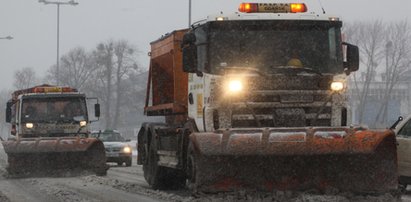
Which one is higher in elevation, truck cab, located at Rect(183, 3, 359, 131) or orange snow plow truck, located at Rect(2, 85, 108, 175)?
truck cab, located at Rect(183, 3, 359, 131)

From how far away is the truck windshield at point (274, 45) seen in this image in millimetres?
11531

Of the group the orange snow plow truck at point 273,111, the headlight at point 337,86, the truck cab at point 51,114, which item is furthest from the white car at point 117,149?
the headlight at point 337,86

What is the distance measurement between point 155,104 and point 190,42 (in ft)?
15.9

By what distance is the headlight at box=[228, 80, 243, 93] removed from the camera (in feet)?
36.5

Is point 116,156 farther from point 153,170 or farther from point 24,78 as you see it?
point 24,78

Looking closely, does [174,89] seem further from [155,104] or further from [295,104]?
[295,104]

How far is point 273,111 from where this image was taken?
36.7 feet

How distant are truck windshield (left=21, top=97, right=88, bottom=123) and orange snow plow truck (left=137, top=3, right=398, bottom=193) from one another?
28.7 ft

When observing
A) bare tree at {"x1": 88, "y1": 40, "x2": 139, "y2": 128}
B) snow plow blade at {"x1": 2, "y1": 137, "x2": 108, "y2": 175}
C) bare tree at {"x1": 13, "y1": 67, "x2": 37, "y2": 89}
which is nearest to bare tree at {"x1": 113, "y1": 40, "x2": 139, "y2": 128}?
bare tree at {"x1": 88, "y1": 40, "x2": 139, "y2": 128}

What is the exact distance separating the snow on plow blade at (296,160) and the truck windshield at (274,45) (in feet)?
5.46

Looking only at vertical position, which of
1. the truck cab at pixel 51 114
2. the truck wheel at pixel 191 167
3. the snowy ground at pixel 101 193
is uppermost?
the truck cab at pixel 51 114

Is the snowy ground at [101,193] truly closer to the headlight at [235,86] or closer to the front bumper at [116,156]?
the headlight at [235,86]

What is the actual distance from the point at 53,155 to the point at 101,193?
245 inches

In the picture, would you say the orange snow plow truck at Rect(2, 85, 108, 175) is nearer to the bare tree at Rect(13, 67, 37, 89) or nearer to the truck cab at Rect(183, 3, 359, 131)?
the truck cab at Rect(183, 3, 359, 131)
